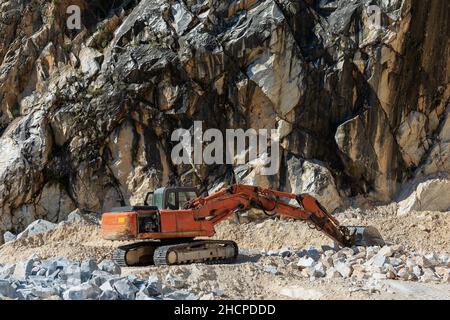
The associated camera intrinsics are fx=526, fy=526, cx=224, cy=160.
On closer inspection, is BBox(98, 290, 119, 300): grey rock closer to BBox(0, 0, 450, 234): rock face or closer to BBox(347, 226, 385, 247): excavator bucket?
BBox(347, 226, 385, 247): excavator bucket

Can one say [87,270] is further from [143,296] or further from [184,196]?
[184,196]

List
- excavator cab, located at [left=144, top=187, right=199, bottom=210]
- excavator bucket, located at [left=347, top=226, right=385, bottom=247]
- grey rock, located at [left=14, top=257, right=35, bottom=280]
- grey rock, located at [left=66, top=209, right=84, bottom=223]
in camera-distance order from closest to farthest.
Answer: grey rock, located at [left=14, top=257, right=35, bottom=280] < excavator cab, located at [left=144, top=187, right=199, bottom=210] < excavator bucket, located at [left=347, top=226, right=385, bottom=247] < grey rock, located at [left=66, top=209, right=84, bottom=223]

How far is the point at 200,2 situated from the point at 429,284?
1242cm

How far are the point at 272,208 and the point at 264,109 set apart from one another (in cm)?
618

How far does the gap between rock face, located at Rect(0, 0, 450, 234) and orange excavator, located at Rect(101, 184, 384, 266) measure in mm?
5060

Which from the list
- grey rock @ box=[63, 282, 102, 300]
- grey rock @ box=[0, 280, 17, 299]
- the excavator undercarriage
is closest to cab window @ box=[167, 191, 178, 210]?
the excavator undercarriage

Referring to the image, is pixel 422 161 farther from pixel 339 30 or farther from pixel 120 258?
pixel 120 258

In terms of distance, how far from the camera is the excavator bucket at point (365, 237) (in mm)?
11859

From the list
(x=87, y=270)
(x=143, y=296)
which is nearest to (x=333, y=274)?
(x=143, y=296)

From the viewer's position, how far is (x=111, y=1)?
65.1 feet

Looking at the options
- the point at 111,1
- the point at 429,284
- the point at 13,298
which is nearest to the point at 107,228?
the point at 13,298

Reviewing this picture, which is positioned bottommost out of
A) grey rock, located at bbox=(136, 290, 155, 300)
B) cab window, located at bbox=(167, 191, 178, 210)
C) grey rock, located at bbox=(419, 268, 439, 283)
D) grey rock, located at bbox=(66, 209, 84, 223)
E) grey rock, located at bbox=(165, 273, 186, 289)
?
grey rock, located at bbox=(419, 268, 439, 283)

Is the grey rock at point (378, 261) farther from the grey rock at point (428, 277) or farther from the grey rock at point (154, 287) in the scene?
the grey rock at point (154, 287)

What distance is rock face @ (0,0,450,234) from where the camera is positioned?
1636 centimetres
